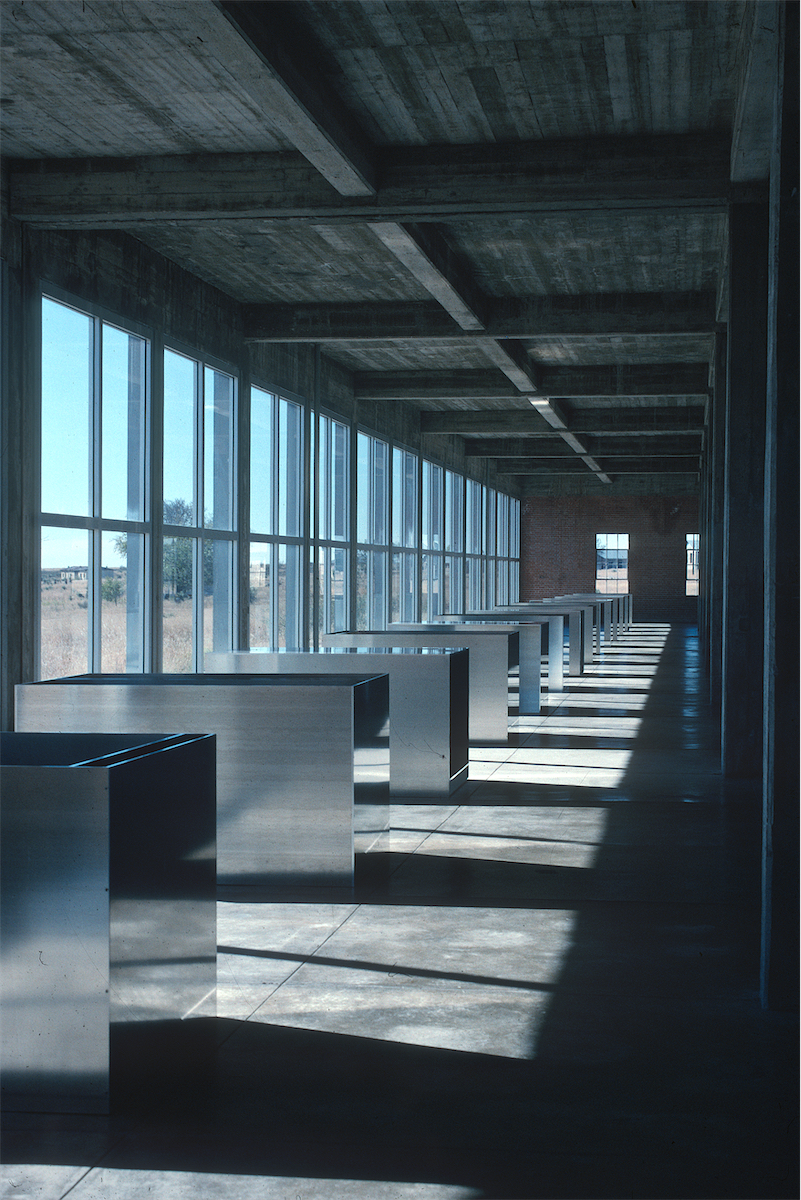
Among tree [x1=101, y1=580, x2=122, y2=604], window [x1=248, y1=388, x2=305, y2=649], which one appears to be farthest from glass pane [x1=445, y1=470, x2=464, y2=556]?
tree [x1=101, y1=580, x2=122, y2=604]

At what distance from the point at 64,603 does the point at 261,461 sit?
22.2 feet

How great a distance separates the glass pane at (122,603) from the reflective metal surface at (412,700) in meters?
3.31

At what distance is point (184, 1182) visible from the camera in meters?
3.55

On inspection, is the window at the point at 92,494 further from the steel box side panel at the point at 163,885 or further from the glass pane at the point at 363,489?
the glass pane at the point at 363,489

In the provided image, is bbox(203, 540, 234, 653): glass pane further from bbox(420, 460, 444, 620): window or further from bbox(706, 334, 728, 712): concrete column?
bbox(420, 460, 444, 620): window

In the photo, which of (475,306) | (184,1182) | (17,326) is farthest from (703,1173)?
(475,306)

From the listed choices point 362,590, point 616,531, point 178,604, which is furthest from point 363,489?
point 616,531

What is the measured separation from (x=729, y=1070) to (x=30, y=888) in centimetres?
259

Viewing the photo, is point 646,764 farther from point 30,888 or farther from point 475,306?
point 30,888

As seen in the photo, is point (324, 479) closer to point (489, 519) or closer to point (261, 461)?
point (261, 461)

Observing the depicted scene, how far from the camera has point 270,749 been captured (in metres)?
7.30

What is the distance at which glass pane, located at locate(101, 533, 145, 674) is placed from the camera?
516 inches

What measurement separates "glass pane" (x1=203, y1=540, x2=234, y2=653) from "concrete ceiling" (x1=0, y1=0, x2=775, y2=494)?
3.65 metres

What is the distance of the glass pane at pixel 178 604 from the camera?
14.6m
